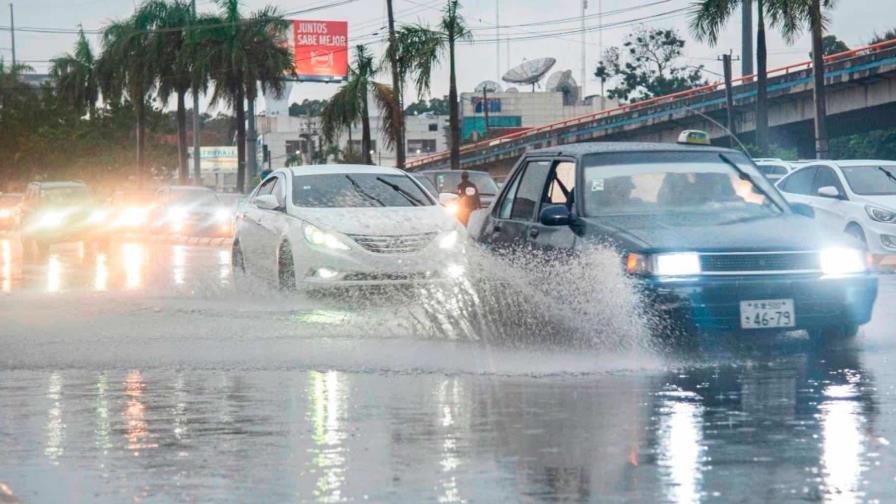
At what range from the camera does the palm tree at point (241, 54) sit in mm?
59656

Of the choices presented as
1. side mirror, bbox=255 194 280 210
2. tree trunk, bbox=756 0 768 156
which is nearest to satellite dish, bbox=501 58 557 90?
tree trunk, bbox=756 0 768 156

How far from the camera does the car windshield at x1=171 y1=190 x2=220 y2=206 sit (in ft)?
128

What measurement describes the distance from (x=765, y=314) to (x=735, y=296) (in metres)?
0.25

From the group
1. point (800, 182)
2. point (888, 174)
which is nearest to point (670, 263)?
point (888, 174)

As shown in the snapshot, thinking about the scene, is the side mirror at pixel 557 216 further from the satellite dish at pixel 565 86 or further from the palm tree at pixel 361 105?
the satellite dish at pixel 565 86

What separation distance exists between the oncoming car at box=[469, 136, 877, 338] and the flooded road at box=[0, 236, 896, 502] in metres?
0.39

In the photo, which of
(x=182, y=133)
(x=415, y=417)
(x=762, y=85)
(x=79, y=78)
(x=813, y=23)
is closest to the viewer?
(x=415, y=417)

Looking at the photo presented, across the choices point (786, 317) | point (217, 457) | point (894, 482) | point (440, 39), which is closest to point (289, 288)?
point (786, 317)

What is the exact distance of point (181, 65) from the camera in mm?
64812

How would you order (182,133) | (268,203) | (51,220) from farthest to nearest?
(182,133), (51,220), (268,203)

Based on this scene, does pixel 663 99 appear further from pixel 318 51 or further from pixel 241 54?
pixel 318 51

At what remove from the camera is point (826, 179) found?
22.6m

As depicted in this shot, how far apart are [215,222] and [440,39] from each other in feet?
46.2

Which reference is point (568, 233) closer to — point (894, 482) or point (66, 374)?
point (66, 374)
